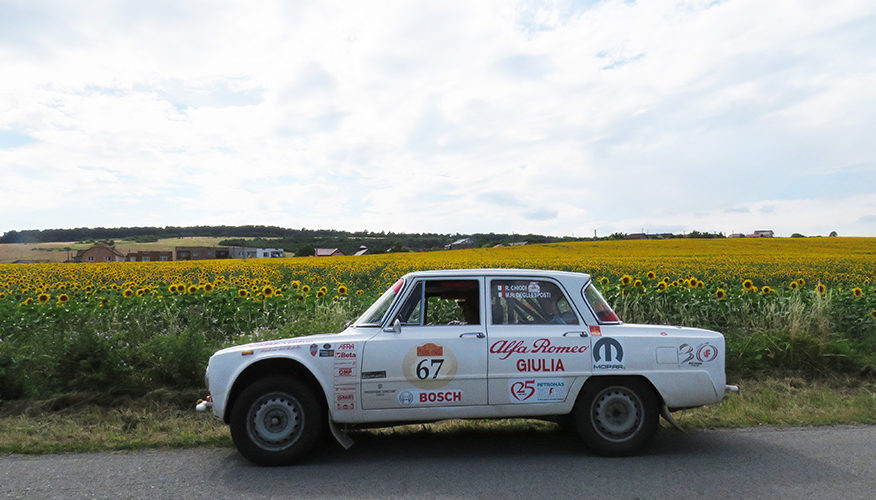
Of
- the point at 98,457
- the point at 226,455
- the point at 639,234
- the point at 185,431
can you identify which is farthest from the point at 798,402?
the point at 639,234

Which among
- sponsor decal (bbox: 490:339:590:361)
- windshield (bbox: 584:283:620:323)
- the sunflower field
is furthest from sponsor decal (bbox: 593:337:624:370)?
the sunflower field

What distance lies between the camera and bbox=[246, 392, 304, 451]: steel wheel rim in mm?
5336

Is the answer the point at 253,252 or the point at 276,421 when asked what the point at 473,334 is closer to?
the point at 276,421

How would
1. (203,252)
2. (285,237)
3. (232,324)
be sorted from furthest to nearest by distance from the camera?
(285,237)
(203,252)
(232,324)

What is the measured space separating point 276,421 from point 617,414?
2845 mm

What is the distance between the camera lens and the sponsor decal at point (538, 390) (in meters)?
5.42

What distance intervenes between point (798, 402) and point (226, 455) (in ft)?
20.2

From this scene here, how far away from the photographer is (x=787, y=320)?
9383 mm

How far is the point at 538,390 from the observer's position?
17.9 feet

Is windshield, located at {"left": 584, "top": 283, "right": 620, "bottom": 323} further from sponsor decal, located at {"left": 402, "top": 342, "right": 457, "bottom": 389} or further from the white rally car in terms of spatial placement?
sponsor decal, located at {"left": 402, "top": 342, "right": 457, "bottom": 389}

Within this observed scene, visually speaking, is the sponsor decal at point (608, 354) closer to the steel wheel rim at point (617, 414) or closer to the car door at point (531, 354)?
the car door at point (531, 354)

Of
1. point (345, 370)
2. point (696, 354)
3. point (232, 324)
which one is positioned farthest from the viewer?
point (232, 324)

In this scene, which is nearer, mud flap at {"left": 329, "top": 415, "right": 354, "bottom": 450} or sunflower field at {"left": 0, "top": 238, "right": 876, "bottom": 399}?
mud flap at {"left": 329, "top": 415, "right": 354, "bottom": 450}

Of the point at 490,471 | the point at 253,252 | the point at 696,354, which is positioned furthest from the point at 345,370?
the point at 253,252
